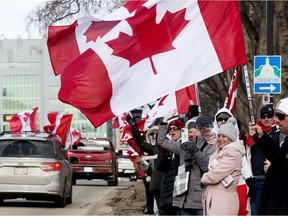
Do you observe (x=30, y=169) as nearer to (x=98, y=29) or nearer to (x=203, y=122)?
(x=98, y=29)

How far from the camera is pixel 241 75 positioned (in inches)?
1085

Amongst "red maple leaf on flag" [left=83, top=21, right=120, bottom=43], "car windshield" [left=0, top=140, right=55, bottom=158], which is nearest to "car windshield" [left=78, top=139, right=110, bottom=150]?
"car windshield" [left=0, top=140, right=55, bottom=158]

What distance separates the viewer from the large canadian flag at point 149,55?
11.4 metres

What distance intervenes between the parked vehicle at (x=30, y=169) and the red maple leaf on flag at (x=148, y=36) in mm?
8387

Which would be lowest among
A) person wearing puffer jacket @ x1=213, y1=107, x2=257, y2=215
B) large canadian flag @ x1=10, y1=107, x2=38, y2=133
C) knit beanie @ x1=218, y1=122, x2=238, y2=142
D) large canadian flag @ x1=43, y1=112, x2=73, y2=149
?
large canadian flag @ x1=10, y1=107, x2=38, y2=133

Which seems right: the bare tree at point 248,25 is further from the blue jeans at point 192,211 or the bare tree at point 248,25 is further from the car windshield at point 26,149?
the blue jeans at point 192,211

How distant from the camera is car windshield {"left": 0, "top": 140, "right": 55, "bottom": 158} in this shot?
20.0 metres

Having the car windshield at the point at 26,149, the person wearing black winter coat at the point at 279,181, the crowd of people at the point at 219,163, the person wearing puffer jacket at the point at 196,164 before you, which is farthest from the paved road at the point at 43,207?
the person wearing black winter coat at the point at 279,181

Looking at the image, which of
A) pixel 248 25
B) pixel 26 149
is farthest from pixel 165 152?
pixel 248 25

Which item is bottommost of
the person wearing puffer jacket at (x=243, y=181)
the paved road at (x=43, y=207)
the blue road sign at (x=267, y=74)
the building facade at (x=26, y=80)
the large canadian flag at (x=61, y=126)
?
the building facade at (x=26, y=80)

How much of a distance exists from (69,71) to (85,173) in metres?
Answer: 24.1

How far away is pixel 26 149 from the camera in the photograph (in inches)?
792

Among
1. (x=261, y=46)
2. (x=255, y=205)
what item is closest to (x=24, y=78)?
(x=261, y=46)

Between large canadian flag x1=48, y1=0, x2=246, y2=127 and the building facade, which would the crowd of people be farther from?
the building facade
